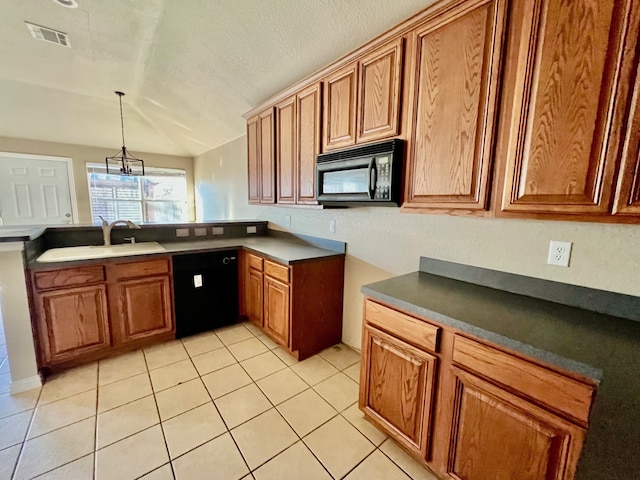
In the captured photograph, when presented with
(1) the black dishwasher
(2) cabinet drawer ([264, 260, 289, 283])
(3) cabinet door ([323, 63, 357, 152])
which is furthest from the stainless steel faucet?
(3) cabinet door ([323, 63, 357, 152])

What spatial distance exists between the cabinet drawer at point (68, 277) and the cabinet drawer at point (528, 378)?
255 cm

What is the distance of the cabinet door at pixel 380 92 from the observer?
1578mm

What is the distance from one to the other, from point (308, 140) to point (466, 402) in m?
1.99

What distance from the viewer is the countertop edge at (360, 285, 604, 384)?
84 cm

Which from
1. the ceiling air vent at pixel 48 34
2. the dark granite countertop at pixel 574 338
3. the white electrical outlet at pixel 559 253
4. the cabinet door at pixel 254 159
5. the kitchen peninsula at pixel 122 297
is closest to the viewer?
the dark granite countertop at pixel 574 338

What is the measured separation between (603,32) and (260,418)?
2.41 metres

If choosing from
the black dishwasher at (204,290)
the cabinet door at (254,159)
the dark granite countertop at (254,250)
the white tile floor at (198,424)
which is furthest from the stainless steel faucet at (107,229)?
the cabinet door at (254,159)

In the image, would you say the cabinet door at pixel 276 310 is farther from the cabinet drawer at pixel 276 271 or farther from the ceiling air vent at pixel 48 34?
the ceiling air vent at pixel 48 34

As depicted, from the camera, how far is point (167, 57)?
2.86 metres

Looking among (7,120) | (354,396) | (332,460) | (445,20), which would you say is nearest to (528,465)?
(332,460)

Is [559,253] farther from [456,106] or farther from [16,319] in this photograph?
[16,319]

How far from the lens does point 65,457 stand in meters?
1.44

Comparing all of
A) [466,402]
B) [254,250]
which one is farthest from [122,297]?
[466,402]

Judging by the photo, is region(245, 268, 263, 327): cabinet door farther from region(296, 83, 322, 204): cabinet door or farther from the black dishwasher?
region(296, 83, 322, 204): cabinet door
